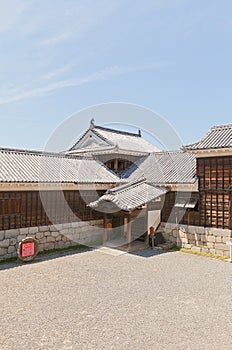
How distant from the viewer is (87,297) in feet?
27.7

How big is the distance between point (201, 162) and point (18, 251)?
9.78 m

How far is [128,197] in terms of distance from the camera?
14188 millimetres

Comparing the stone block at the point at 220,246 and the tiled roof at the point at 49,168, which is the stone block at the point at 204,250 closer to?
the stone block at the point at 220,246

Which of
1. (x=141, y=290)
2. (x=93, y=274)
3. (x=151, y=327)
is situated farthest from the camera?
(x=93, y=274)

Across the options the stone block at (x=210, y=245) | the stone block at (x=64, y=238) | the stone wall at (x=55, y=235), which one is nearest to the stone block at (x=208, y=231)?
the stone block at (x=210, y=245)

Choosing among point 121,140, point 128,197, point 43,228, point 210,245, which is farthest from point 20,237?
point 121,140

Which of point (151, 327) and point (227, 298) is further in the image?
point (227, 298)

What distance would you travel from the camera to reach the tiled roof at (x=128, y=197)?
530 inches

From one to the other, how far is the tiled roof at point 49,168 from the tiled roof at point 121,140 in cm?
213

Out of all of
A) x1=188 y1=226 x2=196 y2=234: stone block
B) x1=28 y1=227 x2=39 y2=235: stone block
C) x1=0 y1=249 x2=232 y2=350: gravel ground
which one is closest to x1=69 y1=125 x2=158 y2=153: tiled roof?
x1=188 y1=226 x2=196 y2=234: stone block

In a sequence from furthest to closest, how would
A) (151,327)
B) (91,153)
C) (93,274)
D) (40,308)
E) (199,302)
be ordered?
(91,153) → (93,274) → (199,302) → (40,308) → (151,327)

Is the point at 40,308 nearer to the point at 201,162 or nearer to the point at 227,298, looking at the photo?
the point at 227,298

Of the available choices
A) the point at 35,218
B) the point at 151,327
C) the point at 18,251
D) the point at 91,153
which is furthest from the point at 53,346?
the point at 91,153

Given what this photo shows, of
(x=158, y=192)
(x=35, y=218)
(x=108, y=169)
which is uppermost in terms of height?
(x=108, y=169)
